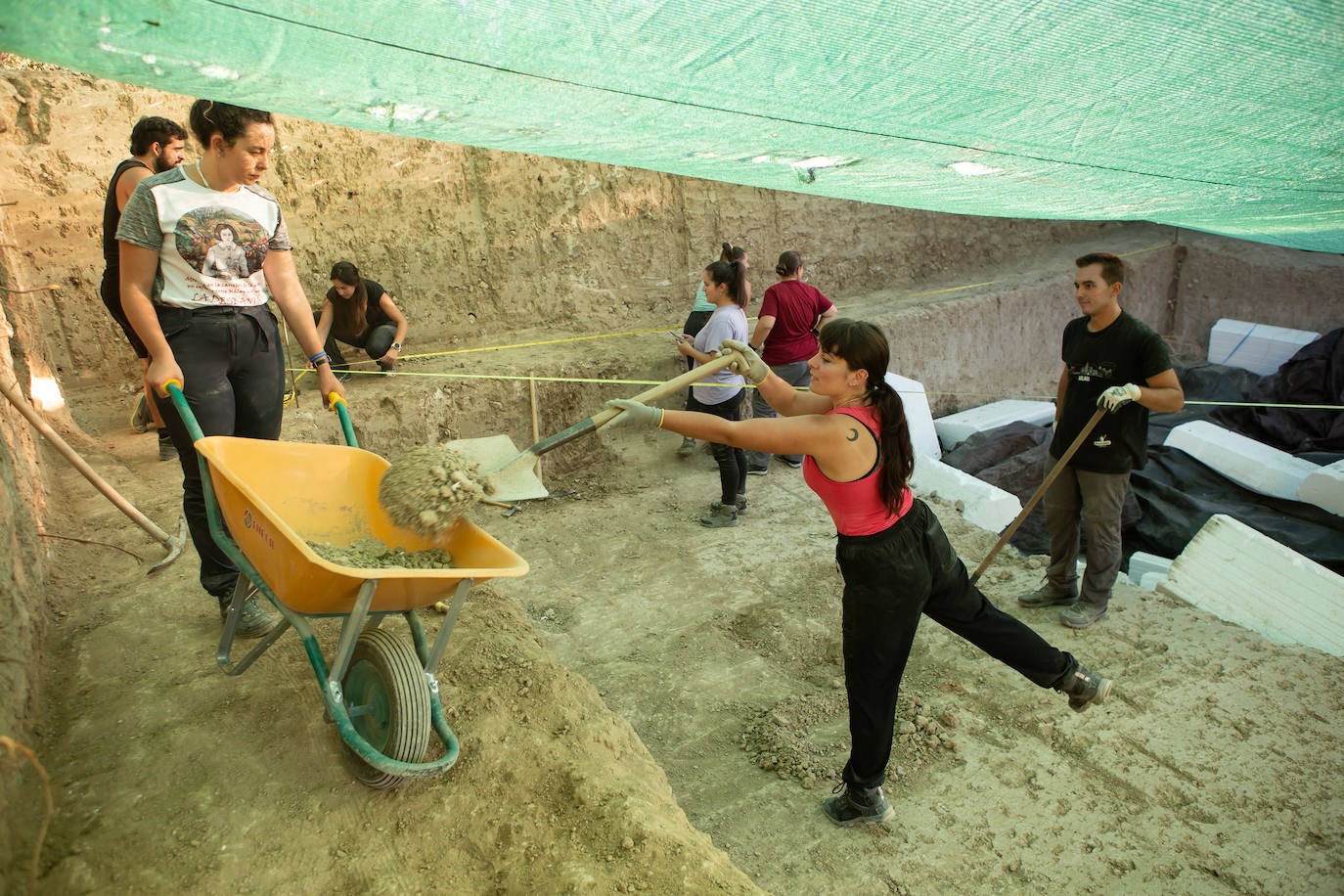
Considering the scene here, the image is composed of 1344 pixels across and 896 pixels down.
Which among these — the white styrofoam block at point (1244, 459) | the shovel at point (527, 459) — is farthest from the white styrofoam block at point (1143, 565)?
the shovel at point (527, 459)

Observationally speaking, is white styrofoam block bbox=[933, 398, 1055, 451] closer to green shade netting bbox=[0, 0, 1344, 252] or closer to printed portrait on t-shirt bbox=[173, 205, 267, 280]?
green shade netting bbox=[0, 0, 1344, 252]

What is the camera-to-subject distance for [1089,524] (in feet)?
12.8

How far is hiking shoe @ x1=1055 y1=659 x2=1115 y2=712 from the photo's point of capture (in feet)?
9.29

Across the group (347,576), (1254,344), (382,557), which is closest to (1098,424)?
(382,557)

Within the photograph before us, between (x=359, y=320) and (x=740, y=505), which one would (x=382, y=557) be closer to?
(x=740, y=505)

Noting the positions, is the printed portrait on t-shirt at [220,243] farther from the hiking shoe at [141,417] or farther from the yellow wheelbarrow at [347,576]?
the hiking shoe at [141,417]

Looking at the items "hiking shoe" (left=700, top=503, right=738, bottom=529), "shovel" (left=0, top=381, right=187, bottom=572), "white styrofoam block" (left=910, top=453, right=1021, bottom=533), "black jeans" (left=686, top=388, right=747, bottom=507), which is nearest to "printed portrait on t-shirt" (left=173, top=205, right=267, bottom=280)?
"shovel" (left=0, top=381, right=187, bottom=572)

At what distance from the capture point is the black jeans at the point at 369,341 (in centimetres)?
560

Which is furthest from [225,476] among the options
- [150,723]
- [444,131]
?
[444,131]

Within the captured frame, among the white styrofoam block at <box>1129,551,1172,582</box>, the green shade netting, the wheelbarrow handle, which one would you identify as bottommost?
the white styrofoam block at <box>1129,551,1172,582</box>

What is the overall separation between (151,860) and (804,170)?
2892mm

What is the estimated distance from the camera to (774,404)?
286cm

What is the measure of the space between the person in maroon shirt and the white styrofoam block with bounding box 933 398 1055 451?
229 centimetres

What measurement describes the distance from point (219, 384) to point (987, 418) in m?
6.78
